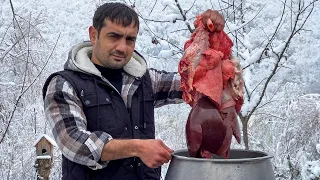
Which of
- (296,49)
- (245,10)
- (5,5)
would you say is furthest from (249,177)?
(5,5)

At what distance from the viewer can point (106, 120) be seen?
1747 mm

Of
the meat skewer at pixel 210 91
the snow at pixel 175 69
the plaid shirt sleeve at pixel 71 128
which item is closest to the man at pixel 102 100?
the plaid shirt sleeve at pixel 71 128

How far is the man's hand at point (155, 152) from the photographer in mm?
1304

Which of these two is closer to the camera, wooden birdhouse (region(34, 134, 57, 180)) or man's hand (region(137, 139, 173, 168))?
man's hand (region(137, 139, 173, 168))

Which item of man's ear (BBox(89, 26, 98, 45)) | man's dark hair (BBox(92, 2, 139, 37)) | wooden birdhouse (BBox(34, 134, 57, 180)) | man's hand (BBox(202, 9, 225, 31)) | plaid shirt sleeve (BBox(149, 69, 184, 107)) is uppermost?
man's dark hair (BBox(92, 2, 139, 37))

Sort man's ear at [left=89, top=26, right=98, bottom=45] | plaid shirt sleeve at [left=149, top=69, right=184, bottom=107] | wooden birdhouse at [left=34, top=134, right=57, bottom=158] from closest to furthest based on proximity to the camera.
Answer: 1. man's ear at [left=89, top=26, right=98, bottom=45]
2. plaid shirt sleeve at [left=149, top=69, right=184, bottom=107]
3. wooden birdhouse at [left=34, top=134, right=57, bottom=158]

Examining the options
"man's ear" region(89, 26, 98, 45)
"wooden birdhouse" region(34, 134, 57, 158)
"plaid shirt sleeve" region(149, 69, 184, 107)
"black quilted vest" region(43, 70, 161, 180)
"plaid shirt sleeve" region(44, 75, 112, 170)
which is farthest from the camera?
"wooden birdhouse" region(34, 134, 57, 158)

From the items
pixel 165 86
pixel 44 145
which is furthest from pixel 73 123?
pixel 44 145

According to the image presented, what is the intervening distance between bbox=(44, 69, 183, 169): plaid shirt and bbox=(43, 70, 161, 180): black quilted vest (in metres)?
0.03

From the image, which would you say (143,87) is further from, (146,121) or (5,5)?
(5,5)

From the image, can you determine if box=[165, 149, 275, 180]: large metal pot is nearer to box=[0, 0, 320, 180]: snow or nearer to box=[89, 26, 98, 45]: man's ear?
box=[89, 26, 98, 45]: man's ear

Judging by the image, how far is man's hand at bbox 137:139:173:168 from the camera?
1.30m

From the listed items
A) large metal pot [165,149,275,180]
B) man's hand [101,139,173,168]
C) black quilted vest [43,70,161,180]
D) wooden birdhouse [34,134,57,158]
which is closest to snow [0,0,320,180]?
wooden birdhouse [34,134,57,158]

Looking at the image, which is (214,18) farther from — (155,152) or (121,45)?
(121,45)
